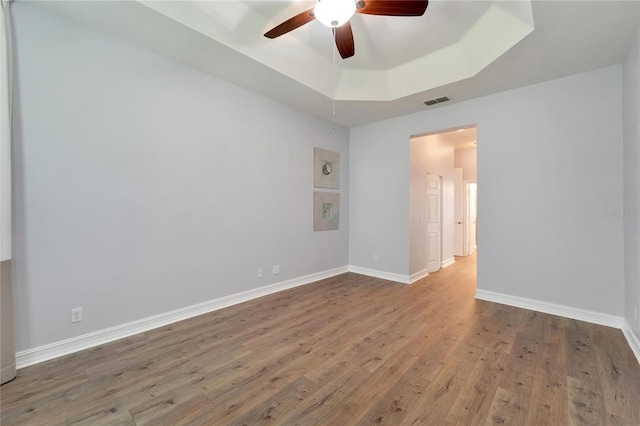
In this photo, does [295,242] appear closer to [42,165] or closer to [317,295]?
[317,295]

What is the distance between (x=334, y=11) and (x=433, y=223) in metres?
4.60

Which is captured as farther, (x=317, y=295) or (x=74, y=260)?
(x=317, y=295)

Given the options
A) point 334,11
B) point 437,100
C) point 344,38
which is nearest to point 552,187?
point 437,100

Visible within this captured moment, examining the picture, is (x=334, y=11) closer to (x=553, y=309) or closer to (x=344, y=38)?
(x=344, y=38)

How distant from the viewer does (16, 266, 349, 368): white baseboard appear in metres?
2.20

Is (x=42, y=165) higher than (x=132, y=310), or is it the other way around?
(x=42, y=165)

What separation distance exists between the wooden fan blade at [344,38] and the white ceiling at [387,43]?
540mm

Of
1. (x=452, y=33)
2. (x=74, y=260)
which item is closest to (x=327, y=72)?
(x=452, y=33)

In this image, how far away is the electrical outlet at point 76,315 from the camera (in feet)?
7.80

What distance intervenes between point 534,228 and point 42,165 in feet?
17.4

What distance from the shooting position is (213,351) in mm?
2404

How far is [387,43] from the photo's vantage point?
3.25 meters

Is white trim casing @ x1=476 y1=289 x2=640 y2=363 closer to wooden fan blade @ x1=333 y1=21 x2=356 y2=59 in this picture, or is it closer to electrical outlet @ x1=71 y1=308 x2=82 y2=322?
wooden fan blade @ x1=333 y1=21 x2=356 y2=59

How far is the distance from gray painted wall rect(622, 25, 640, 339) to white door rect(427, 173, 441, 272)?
2.73m
